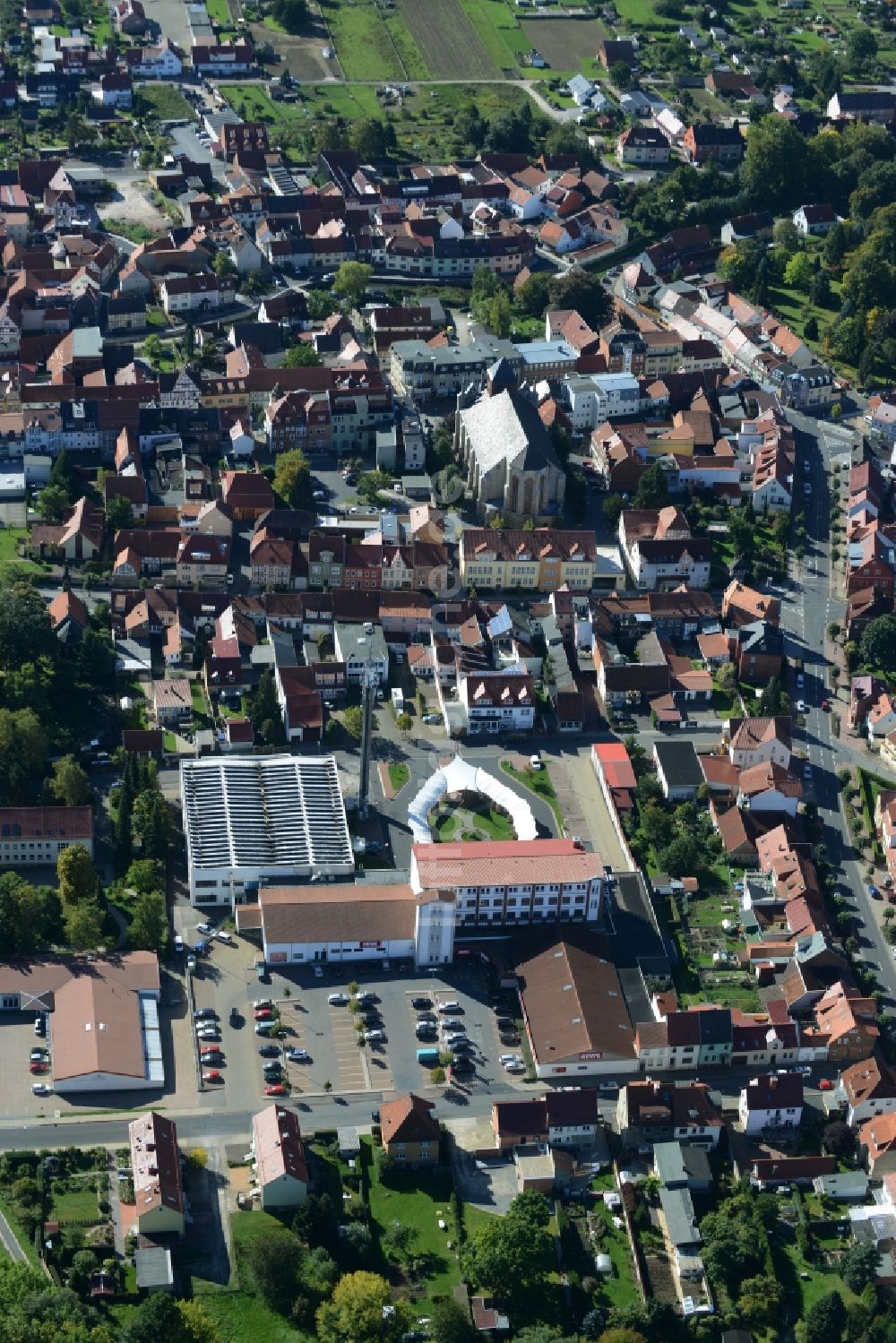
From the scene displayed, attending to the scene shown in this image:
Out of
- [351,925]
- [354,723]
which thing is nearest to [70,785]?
[354,723]

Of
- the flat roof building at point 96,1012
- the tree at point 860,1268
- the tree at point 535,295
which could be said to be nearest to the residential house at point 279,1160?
the flat roof building at point 96,1012

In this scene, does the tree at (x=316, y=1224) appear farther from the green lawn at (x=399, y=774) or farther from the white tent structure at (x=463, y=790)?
the green lawn at (x=399, y=774)

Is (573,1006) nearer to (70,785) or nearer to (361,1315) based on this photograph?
(361,1315)

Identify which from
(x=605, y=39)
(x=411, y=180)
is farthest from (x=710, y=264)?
(x=605, y=39)

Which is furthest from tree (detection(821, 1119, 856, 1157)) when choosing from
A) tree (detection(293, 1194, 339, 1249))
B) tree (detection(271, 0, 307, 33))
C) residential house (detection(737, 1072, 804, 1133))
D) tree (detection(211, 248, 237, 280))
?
tree (detection(271, 0, 307, 33))

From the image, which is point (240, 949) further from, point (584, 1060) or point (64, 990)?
point (584, 1060)
